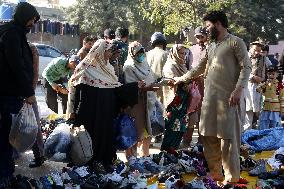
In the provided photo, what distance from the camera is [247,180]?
5.70 meters

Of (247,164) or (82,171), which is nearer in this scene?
(82,171)

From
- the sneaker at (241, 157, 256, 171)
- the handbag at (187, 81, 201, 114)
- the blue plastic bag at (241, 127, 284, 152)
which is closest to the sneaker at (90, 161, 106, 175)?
the handbag at (187, 81, 201, 114)

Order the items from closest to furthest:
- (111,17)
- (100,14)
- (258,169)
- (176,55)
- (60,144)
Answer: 1. (60,144)
2. (258,169)
3. (176,55)
4. (100,14)
5. (111,17)

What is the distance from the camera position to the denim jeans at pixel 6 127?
5004mm

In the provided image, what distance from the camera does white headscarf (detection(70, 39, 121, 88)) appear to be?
216 inches

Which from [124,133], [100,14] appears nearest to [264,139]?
[124,133]

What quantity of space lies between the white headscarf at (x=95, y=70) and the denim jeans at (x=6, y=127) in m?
0.73

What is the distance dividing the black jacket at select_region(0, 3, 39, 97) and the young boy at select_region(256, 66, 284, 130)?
4837 millimetres

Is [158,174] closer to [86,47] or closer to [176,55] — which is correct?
[176,55]

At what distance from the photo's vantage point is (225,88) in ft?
16.8

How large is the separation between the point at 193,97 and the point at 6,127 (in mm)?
2779

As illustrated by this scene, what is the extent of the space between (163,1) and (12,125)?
18.5m

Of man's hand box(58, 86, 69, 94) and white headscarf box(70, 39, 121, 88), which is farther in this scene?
man's hand box(58, 86, 69, 94)

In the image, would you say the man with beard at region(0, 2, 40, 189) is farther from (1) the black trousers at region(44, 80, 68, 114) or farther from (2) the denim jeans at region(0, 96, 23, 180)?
(1) the black trousers at region(44, 80, 68, 114)
